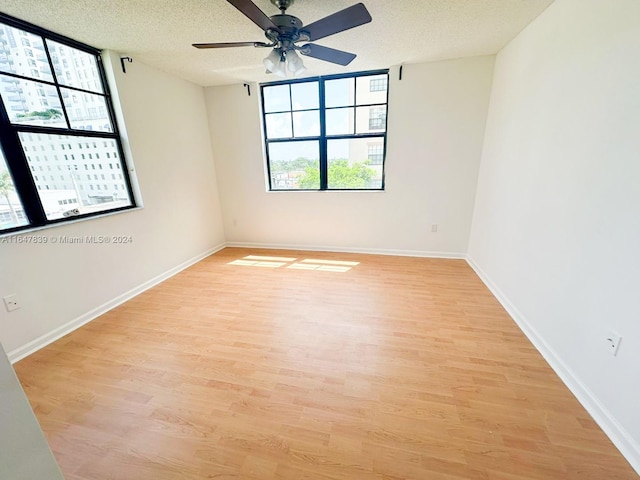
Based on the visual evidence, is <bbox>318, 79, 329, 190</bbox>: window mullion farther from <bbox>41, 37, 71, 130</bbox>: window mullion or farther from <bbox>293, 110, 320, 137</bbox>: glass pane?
<bbox>41, 37, 71, 130</bbox>: window mullion

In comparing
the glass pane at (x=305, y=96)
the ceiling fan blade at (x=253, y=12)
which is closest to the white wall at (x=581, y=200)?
the ceiling fan blade at (x=253, y=12)

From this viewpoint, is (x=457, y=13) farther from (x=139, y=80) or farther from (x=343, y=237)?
(x=139, y=80)

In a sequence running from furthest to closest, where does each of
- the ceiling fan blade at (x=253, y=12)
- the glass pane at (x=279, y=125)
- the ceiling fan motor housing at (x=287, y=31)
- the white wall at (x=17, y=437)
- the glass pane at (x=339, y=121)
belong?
the glass pane at (x=279, y=125)
the glass pane at (x=339, y=121)
the ceiling fan motor housing at (x=287, y=31)
the ceiling fan blade at (x=253, y=12)
the white wall at (x=17, y=437)

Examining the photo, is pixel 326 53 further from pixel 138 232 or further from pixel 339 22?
pixel 138 232

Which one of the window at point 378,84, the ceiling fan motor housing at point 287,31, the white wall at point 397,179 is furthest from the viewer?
the window at point 378,84

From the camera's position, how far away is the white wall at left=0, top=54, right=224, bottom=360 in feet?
6.77

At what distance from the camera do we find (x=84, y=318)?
8.01ft

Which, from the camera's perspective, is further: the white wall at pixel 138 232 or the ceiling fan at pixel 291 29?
the white wall at pixel 138 232

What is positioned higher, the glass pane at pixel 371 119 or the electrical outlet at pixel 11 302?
the glass pane at pixel 371 119

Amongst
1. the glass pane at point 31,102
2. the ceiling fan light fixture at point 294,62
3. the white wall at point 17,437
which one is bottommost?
the white wall at point 17,437

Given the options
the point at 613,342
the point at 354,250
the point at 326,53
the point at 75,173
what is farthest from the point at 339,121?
→ the point at 613,342

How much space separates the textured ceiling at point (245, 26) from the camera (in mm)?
1887

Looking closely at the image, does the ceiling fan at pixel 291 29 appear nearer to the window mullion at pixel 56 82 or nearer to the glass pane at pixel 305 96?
the window mullion at pixel 56 82

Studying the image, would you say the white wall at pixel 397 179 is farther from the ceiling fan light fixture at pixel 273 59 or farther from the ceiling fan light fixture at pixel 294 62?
the ceiling fan light fixture at pixel 273 59
